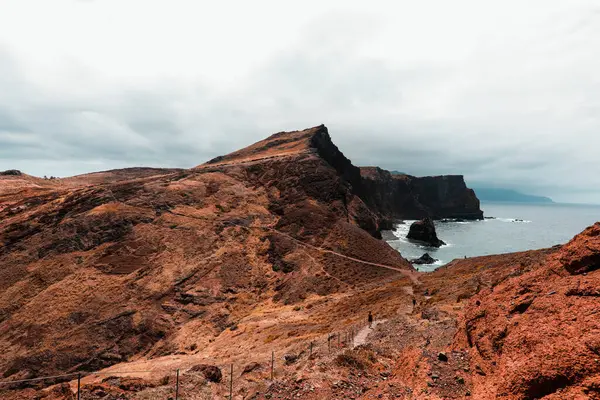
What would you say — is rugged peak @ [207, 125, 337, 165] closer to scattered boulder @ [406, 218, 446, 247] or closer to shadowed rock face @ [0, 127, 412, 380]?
shadowed rock face @ [0, 127, 412, 380]

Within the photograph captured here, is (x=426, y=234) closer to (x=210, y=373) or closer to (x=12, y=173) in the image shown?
(x=210, y=373)

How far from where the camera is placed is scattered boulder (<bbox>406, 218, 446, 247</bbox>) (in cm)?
13225

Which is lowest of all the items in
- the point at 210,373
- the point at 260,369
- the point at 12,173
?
the point at 260,369

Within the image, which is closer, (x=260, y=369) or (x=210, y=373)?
(x=210, y=373)

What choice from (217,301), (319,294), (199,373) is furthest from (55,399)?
(319,294)

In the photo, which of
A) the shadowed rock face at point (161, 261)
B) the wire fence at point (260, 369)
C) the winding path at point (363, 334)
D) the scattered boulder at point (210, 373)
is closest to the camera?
the wire fence at point (260, 369)

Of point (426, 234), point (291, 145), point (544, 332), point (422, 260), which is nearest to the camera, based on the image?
point (544, 332)

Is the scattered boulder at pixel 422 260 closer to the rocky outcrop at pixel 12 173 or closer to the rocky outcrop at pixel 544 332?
the rocky outcrop at pixel 544 332

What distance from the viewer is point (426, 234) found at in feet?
441

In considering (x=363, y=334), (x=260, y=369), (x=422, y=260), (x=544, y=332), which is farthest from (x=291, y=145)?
(x=544, y=332)

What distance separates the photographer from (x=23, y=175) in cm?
13425

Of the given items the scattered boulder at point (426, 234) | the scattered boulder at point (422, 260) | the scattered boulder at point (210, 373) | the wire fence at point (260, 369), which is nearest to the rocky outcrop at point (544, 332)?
the wire fence at point (260, 369)

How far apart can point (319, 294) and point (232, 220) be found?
2940cm

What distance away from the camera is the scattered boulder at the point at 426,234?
434 ft
